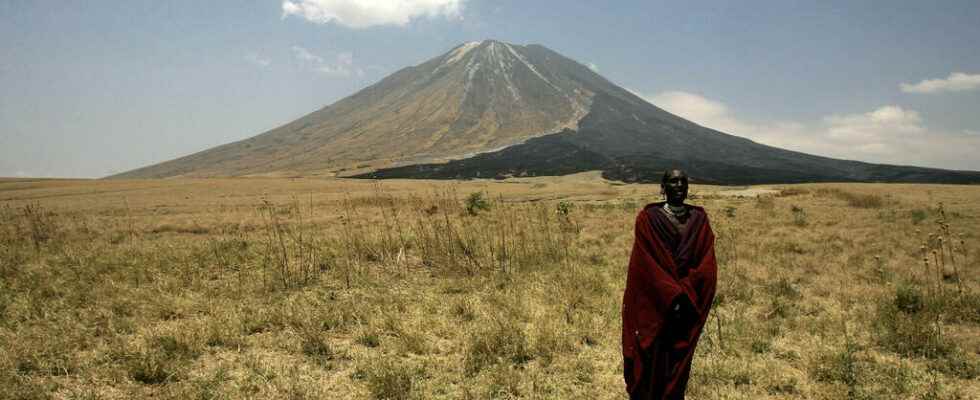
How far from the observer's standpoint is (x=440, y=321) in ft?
20.8

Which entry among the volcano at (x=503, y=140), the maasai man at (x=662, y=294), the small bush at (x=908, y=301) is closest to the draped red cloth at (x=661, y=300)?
the maasai man at (x=662, y=294)

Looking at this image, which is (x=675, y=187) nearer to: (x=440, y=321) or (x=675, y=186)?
(x=675, y=186)

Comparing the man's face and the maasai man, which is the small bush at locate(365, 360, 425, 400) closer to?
the maasai man

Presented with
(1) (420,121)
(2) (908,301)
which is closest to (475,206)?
(2) (908,301)

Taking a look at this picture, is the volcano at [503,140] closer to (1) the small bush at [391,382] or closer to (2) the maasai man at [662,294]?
(1) the small bush at [391,382]

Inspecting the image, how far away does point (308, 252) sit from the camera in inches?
402

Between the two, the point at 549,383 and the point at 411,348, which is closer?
the point at 549,383

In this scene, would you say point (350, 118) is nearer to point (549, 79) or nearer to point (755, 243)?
point (549, 79)

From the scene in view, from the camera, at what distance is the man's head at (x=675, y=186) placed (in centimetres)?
375

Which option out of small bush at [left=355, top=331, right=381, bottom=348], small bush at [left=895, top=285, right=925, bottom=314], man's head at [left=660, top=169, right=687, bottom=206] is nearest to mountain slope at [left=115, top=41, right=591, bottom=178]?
small bush at [left=355, top=331, right=381, bottom=348]

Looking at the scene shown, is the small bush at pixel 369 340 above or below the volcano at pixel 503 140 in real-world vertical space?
below

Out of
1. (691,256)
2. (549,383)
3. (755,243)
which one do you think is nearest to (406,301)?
(549,383)

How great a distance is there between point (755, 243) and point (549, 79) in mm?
150737

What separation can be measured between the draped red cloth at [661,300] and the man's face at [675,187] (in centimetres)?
16
